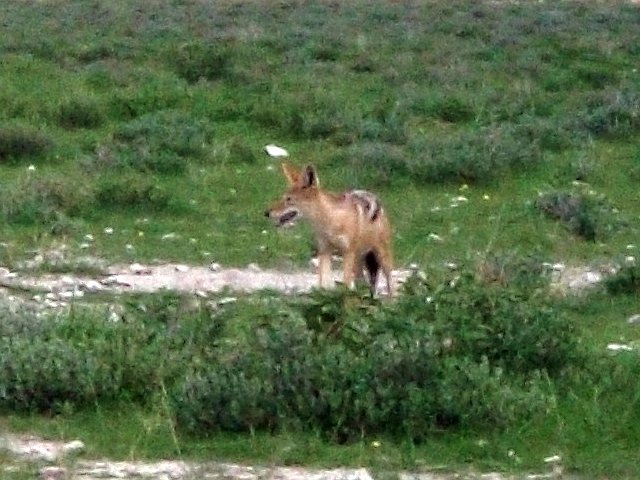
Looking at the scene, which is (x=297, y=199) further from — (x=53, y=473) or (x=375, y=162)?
(x=53, y=473)

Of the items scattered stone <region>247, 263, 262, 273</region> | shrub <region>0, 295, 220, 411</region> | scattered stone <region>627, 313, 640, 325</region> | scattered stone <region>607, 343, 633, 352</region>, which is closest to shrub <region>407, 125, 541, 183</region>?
scattered stone <region>247, 263, 262, 273</region>

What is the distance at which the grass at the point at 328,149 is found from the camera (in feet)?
27.0

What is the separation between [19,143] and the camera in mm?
17109

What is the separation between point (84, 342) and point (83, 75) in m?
13.4

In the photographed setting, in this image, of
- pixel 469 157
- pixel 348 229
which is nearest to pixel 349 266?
pixel 348 229

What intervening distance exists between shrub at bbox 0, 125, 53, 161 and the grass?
0.7 inches

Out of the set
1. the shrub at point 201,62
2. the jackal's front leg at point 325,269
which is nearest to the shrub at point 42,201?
the jackal's front leg at point 325,269

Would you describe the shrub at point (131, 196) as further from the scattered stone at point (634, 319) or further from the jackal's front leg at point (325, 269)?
the scattered stone at point (634, 319)

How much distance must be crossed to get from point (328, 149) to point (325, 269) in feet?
21.5

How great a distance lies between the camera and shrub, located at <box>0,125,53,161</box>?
1708cm

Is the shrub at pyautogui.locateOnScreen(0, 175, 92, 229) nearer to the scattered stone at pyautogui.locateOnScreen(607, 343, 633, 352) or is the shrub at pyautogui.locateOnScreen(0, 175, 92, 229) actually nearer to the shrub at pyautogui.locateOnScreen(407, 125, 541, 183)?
the shrub at pyautogui.locateOnScreen(407, 125, 541, 183)

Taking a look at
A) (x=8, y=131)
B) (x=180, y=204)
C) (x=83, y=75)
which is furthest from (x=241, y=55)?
(x=180, y=204)

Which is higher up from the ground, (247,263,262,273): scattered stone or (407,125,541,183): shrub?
(247,263,262,273): scattered stone

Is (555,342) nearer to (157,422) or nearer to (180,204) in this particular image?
(157,422)
